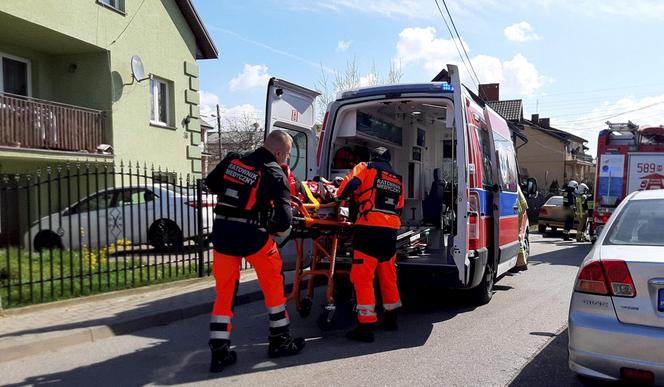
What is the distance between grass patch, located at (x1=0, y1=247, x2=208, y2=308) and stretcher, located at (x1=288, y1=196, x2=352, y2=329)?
3.00 m

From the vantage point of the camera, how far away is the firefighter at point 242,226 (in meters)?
4.68

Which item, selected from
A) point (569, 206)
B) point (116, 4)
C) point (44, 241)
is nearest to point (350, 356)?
point (44, 241)

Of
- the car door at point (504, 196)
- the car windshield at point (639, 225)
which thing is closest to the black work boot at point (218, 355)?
the car windshield at point (639, 225)

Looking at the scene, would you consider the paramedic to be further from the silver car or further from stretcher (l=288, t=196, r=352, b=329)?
the silver car

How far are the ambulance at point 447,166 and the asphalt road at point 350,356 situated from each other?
0.59m

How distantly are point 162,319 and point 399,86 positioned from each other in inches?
155

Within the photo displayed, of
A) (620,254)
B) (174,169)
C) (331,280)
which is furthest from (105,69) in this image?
(620,254)

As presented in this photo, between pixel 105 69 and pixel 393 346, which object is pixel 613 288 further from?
pixel 105 69

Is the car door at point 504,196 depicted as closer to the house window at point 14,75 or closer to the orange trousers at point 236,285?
the orange trousers at point 236,285

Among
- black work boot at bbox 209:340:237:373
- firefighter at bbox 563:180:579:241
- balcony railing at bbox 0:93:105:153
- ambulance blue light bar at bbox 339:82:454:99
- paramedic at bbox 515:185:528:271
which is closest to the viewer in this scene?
black work boot at bbox 209:340:237:373

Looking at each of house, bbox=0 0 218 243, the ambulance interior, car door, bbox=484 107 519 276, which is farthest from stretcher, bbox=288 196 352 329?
house, bbox=0 0 218 243

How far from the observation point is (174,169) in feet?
52.1

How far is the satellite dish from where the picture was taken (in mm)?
14023

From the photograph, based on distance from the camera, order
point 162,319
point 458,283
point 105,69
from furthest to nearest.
Answer: point 105,69
point 162,319
point 458,283
